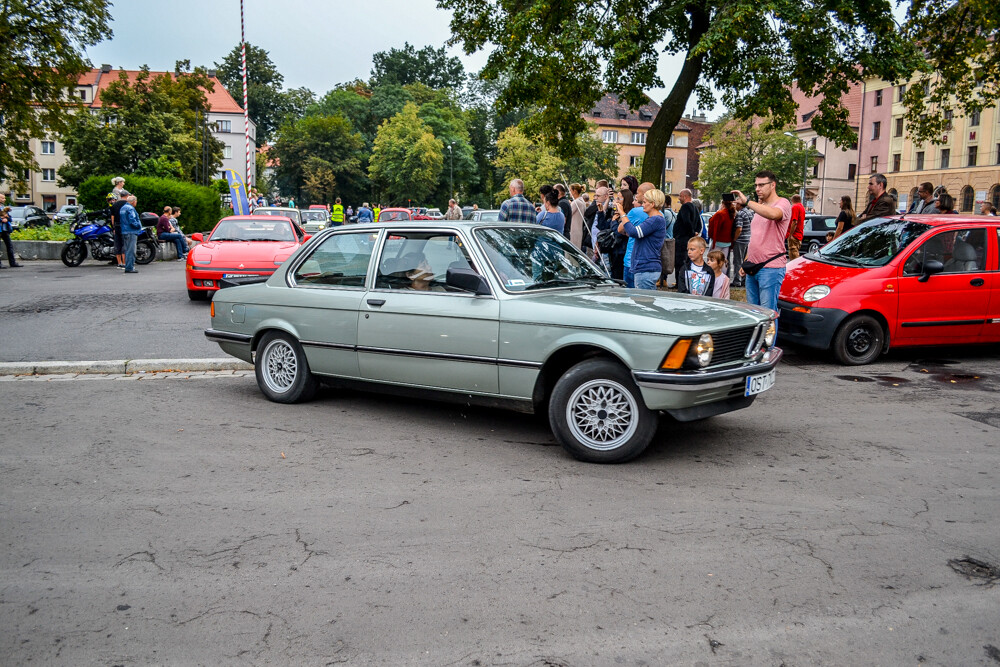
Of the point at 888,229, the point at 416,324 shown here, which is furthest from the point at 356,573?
the point at 888,229

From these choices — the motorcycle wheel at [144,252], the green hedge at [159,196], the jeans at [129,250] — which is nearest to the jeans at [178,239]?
the motorcycle wheel at [144,252]

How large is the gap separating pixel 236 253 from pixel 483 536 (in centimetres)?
1104

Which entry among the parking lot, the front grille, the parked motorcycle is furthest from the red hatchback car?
the parked motorcycle

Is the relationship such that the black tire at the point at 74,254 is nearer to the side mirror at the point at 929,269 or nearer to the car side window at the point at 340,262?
the car side window at the point at 340,262

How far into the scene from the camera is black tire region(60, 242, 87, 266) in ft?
69.4

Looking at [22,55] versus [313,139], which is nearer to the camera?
[22,55]

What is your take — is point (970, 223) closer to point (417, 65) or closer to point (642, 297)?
point (642, 297)

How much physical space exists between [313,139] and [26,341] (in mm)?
77828

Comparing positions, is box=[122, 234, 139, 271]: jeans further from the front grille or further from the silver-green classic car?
the front grille

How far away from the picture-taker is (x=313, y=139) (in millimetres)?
84750

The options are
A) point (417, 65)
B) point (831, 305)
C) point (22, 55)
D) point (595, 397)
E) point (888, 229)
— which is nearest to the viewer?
point (595, 397)

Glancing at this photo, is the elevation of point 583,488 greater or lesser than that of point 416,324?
lesser

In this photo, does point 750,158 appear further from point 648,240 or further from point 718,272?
point 718,272

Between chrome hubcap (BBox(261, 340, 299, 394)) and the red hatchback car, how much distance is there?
5651 millimetres
